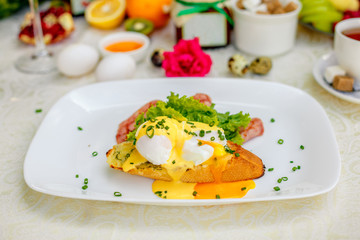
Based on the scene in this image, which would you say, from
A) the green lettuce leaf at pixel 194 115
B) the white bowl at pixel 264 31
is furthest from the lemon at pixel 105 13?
the green lettuce leaf at pixel 194 115

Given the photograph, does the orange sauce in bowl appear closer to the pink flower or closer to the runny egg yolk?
the pink flower

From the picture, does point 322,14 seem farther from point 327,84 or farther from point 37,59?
point 37,59

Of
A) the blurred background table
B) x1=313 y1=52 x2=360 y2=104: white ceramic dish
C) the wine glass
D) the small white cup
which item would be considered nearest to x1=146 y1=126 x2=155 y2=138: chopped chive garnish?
the blurred background table

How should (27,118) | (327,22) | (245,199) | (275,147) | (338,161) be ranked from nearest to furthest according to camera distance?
1. (245,199)
2. (338,161)
3. (275,147)
4. (27,118)
5. (327,22)

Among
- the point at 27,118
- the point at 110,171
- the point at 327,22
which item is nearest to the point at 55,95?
the point at 27,118

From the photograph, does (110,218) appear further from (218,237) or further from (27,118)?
(27,118)

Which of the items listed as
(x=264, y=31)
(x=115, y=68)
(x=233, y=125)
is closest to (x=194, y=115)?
(x=233, y=125)
